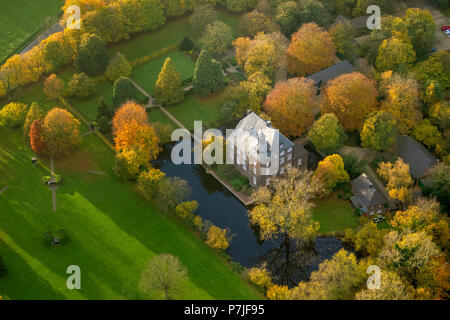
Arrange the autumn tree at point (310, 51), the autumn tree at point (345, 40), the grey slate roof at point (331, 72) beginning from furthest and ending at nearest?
1. the autumn tree at point (345, 40)
2. the autumn tree at point (310, 51)
3. the grey slate roof at point (331, 72)

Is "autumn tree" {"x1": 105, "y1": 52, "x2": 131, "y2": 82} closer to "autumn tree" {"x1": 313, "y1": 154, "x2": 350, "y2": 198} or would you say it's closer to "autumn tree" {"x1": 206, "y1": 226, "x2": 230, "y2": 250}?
"autumn tree" {"x1": 206, "y1": 226, "x2": 230, "y2": 250}

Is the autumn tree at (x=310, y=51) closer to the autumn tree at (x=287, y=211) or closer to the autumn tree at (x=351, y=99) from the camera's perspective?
the autumn tree at (x=351, y=99)

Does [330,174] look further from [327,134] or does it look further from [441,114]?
[441,114]

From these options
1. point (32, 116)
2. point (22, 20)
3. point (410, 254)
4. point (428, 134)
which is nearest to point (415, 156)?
point (428, 134)

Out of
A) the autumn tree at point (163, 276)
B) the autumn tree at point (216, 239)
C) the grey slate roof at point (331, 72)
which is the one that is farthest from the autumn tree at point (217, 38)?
the autumn tree at point (163, 276)

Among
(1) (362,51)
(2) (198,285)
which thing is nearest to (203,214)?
(2) (198,285)

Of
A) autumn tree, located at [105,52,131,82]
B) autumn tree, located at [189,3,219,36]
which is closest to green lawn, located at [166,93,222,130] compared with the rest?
autumn tree, located at [105,52,131,82]
